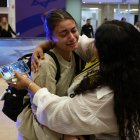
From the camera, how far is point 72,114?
141 centimetres

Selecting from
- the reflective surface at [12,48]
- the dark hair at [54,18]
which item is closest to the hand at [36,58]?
the dark hair at [54,18]

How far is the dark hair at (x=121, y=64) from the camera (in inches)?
53.1

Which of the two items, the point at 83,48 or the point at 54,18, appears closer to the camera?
the point at 54,18

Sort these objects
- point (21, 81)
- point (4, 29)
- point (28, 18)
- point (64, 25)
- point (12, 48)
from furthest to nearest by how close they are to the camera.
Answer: point (28, 18) < point (4, 29) < point (12, 48) < point (64, 25) < point (21, 81)

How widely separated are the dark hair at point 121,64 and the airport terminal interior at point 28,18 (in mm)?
294

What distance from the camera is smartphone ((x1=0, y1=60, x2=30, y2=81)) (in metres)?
1.68

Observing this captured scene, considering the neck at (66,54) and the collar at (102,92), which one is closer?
the collar at (102,92)

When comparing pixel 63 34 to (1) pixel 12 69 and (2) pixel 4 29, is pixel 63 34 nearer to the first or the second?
(1) pixel 12 69

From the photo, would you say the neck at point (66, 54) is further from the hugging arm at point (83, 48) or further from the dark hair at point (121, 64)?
the dark hair at point (121, 64)

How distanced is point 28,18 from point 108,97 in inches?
418

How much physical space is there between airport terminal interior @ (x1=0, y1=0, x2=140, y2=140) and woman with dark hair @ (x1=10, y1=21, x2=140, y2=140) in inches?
12.1

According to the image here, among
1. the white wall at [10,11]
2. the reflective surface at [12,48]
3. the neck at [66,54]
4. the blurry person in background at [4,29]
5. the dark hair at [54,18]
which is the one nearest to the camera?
the dark hair at [54,18]

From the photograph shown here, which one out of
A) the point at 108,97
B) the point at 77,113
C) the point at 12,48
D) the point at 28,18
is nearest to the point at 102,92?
the point at 108,97

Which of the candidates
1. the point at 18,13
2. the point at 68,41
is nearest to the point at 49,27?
the point at 68,41
